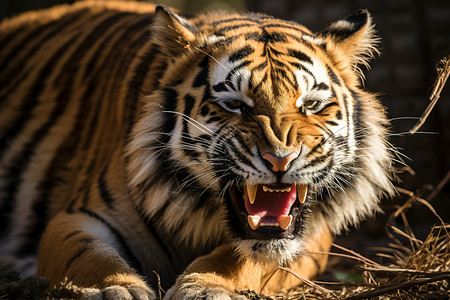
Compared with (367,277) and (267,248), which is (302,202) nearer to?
(267,248)

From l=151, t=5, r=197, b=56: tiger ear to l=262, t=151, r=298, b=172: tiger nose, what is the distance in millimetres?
648

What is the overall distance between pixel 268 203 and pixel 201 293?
366 millimetres

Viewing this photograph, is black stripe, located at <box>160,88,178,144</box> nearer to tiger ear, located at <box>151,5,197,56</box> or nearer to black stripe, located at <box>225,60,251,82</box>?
tiger ear, located at <box>151,5,197,56</box>

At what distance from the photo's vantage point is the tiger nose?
1682 millimetres

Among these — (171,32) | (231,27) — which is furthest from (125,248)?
(231,27)

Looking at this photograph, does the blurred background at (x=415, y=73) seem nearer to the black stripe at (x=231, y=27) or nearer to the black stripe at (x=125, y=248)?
the black stripe at (x=231, y=27)

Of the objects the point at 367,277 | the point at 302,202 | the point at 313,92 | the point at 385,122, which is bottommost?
the point at 367,277

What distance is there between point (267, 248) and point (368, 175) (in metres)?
0.57

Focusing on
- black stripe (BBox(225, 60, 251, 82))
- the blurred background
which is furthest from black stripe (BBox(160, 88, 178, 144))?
the blurred background

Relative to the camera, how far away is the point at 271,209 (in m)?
1.84

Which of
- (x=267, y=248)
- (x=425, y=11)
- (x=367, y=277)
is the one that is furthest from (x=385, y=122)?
(x=425, y=11)

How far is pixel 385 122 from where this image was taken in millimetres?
2195

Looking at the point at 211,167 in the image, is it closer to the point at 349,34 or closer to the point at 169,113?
the point at 169,113

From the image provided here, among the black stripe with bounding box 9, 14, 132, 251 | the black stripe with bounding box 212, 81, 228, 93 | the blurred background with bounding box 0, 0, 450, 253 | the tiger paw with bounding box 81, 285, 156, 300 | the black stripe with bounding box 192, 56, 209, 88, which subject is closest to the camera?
the tiger paw with bounding box 81, 285, 156, 300
